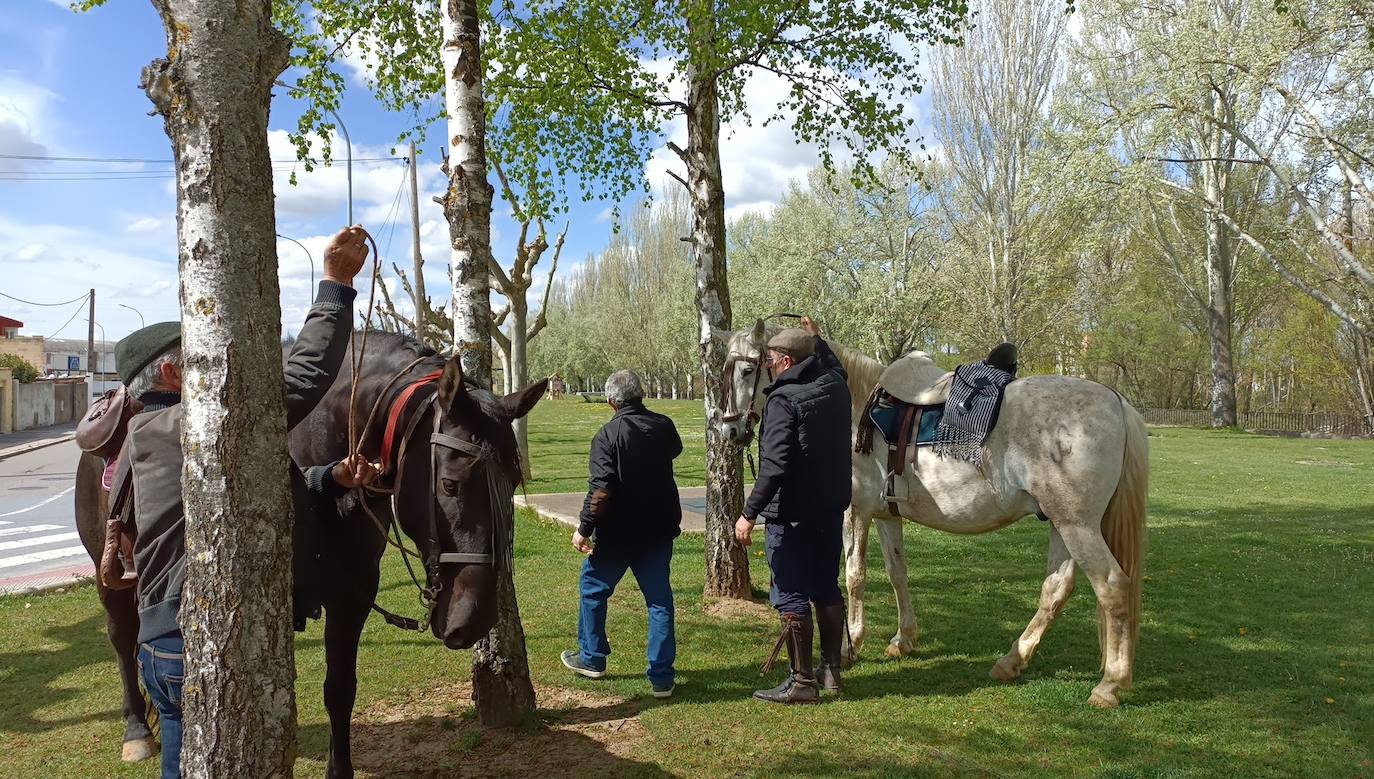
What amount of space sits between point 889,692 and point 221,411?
4.25 m

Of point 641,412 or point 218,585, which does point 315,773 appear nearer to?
point 218,585

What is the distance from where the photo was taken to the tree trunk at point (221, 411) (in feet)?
7.27

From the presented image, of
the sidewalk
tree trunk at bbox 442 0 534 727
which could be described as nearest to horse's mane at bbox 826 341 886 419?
tree trunk at bbox 442 0 534 727

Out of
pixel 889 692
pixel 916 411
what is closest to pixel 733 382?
pixel 916 411

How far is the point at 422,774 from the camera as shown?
157 inches

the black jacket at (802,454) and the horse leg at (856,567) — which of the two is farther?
the horse leg at (856,567)

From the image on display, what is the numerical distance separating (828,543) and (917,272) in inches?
1418

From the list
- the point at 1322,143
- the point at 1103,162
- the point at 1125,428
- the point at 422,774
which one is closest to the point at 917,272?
the point at 1103,162

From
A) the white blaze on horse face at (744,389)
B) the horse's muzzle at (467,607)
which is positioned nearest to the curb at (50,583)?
the white blaze on horse face at (744,389)

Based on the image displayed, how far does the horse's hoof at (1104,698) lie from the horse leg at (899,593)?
1.29 meters

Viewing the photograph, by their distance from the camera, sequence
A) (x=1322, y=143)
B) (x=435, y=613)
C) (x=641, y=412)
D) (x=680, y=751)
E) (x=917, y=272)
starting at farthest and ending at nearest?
(x=917, y=272) → (x=1322, y=143) → (x=641, y=412) → (x=680, y=751) → (x=435, y=613)

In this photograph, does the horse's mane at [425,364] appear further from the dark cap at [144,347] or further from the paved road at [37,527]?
the paved road at [37,527]

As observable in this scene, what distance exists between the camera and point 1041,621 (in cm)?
543

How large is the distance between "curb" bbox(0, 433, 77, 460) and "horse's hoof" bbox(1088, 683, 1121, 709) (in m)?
27.0
